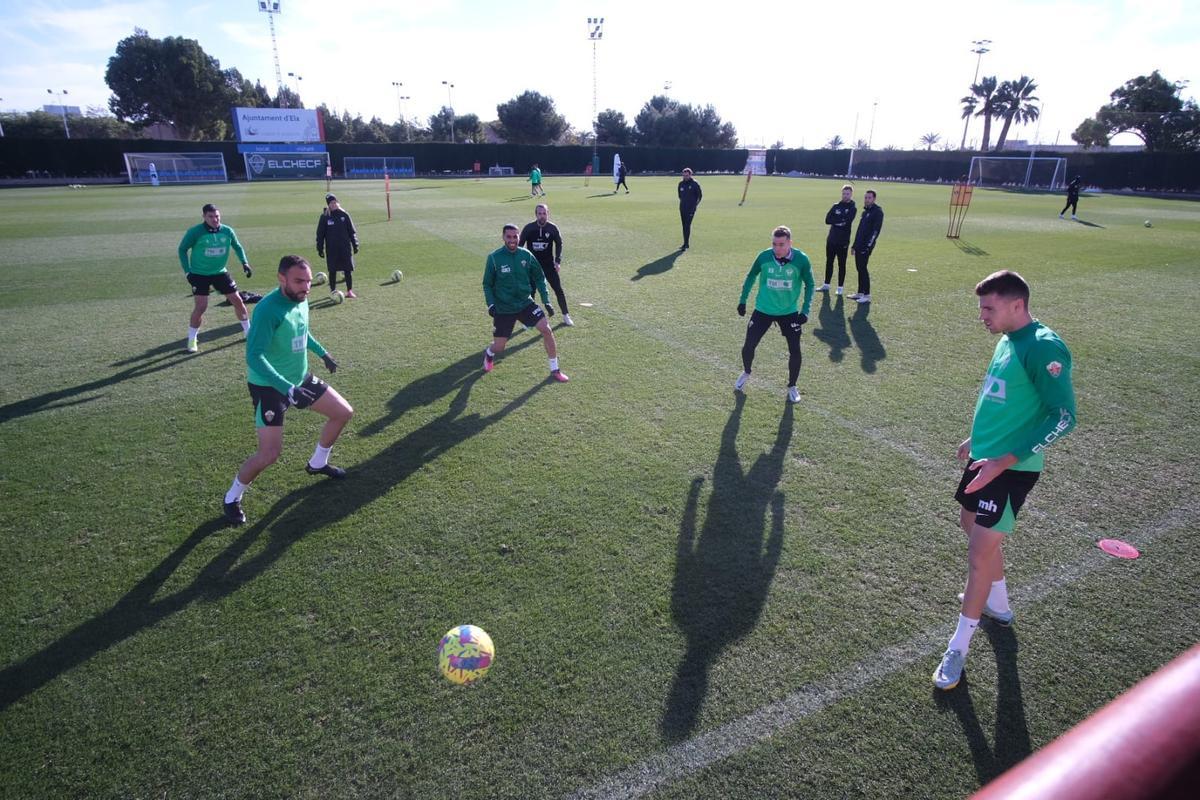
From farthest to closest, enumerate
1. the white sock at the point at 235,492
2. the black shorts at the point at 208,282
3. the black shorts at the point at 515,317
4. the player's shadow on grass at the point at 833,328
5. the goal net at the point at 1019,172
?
the goal net at the point at 1019,172
the black shorts at the point at 208,282
the player's shadow on grass at the point at 833,328
the black shorts at the point at 515,317
the white sock at the point at 235,492

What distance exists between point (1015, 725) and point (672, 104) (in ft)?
291

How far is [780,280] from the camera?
7613mm

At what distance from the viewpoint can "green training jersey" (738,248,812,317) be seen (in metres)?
7.56

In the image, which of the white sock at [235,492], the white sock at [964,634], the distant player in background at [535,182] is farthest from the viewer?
the distant player in background at [535,182]

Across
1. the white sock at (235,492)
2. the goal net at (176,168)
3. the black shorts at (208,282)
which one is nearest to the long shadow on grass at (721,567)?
the white sock at (235,492)

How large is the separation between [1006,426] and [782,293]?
4.15 m

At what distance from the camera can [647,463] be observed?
6406 mm

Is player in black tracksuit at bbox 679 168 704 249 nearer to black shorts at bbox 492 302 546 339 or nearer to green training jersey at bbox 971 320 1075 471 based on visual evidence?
black shorts at bbox 492 302 546 339

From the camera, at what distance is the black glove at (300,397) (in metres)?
5.25

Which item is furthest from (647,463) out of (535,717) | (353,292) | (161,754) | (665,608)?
(353,292)

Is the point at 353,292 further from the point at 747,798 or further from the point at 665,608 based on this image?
the point at 747,798

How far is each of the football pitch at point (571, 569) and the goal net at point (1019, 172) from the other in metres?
47.0

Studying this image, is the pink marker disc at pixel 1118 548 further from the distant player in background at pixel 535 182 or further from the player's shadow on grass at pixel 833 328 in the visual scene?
the distant player in background at pixel 535 182

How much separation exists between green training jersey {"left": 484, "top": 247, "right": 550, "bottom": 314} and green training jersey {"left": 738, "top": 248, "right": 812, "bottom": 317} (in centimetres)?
293
